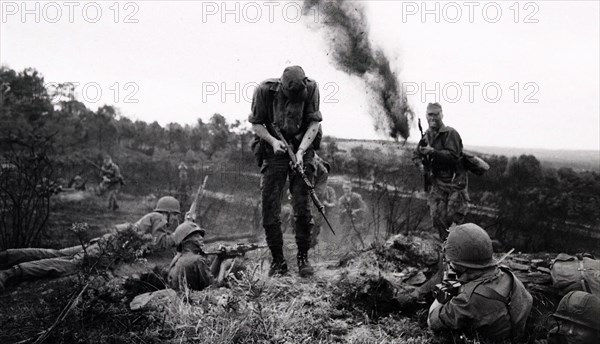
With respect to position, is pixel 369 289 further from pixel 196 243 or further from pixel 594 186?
pixel 594 186

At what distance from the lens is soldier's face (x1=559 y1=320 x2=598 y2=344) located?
2.74 metres

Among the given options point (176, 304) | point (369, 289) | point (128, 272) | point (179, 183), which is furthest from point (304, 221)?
point (179, 183)

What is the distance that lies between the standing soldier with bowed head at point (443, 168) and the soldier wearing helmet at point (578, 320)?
146 inches

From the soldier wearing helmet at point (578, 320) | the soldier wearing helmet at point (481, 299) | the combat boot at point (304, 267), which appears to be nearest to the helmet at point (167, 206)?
the combat boot at point (304, 267)

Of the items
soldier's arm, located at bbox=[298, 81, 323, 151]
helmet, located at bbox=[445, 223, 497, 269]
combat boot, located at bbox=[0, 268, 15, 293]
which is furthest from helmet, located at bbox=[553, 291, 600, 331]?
combat boot, located at bbox=[0, 268, 15, 293]

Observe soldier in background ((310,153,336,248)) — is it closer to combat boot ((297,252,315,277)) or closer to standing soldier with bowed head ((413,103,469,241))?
standing soldier with bowed head ((413,103,469,241))

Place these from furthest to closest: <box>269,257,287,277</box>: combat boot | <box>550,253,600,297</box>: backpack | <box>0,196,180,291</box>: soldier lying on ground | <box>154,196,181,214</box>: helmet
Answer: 1. <box>154,196,181,214</box>: helmet
2. <box>0,196,180,291</box>: soldier lying on ground
3. <box>269,257,287,277</box>: combat boot
4. <box>550,253,600,297</box>: backpack

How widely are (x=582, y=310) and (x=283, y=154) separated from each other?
297 cm

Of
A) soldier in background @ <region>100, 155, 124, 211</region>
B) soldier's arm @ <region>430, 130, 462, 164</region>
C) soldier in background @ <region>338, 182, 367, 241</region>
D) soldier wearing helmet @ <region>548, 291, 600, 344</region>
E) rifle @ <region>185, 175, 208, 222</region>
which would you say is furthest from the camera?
soldier in background @ <region>100, 155, 124, 211</region>

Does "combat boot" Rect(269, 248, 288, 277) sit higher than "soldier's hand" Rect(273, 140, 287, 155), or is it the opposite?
"soldier's hand" Rect(273, 140, 287, 155)

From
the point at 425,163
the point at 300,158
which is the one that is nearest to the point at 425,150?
the point at 425,163

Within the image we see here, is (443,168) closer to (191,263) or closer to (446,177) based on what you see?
(446,177)

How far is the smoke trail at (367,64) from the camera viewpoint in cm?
909

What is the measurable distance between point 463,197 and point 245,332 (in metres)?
4.40
